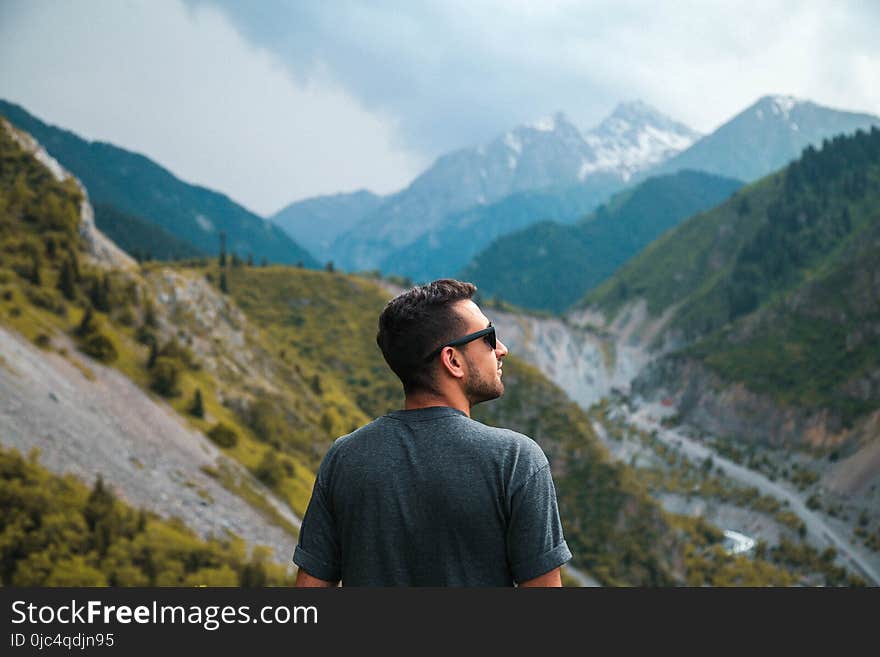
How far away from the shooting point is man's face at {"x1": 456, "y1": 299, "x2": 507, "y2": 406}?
15.8 feet

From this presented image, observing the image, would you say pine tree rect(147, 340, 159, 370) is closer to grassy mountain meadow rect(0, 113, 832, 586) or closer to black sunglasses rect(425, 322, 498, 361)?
grassy mountain meadow rect(0, 113, 832, 586)

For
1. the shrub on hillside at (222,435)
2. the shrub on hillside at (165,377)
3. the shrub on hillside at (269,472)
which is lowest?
the shrub on hillside at (269,472)

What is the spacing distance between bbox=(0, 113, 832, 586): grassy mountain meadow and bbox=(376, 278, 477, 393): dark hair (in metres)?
0.68

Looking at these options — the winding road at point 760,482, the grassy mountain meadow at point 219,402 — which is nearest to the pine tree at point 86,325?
the grassy mountain meadow at point 219,402

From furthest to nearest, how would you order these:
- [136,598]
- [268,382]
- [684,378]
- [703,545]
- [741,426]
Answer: [684,378] → [741,426] → [703,545] → [268,382] → [136,598]

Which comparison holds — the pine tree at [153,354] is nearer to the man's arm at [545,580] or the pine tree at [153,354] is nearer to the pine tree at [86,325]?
the pine tree at [86,325]

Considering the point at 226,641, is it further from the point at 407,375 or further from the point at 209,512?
the point at 209,512

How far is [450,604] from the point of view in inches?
172

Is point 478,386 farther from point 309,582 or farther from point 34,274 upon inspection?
point 34,274

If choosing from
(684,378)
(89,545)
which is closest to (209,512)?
(89,545)

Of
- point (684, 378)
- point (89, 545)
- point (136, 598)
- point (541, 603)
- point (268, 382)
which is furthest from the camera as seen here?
point (684, 378)

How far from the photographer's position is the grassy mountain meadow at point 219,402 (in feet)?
128

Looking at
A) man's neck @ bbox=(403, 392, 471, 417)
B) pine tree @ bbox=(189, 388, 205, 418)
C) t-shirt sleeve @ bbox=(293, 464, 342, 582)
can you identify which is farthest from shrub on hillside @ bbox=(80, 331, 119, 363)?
man's neck @ bbox=(403, 392, 471, 417)

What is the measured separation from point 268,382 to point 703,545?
2647 inches
